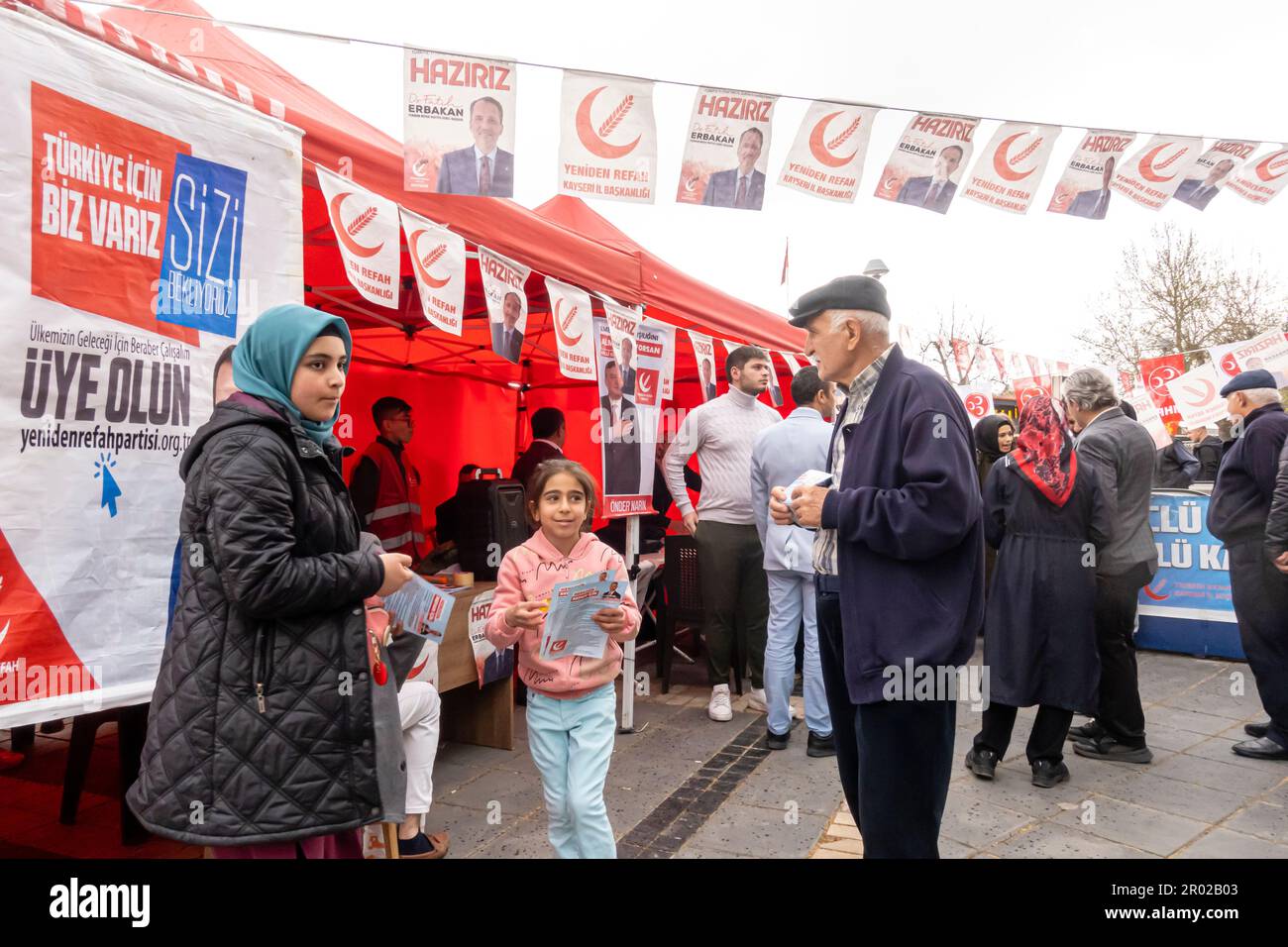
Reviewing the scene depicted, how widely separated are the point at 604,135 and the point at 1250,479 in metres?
4.24

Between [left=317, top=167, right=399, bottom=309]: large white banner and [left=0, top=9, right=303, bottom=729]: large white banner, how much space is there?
0.49 m

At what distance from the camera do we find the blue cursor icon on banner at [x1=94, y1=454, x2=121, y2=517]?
2.32m

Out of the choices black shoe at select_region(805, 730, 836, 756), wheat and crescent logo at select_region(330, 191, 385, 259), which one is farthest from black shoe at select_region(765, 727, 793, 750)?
wheat and crescent logo at select_region(330, 191, 385, 259)

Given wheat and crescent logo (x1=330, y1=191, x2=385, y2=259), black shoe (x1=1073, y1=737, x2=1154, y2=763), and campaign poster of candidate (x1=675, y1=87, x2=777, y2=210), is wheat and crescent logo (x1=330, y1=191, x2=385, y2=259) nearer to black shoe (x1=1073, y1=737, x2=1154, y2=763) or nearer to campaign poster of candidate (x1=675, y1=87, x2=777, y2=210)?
campaign poster of candidate (x1=675, y1=87, x2=777, y2=210)

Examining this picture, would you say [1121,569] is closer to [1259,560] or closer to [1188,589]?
[1259,560]

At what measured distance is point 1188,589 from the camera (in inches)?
280

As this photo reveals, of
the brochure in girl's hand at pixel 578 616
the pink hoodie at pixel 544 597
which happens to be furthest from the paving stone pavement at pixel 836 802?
the brochure in girl's hand at pixel 578 616

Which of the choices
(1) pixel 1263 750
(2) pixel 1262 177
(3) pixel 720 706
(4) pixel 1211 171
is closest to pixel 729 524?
(3) pixel 720 706

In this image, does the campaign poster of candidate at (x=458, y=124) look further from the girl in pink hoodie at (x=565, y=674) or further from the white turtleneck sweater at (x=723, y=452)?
the white turtleneck sweater at (x=723, y=452)

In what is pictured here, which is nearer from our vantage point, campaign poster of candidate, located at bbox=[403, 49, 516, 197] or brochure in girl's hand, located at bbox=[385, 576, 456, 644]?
brochure in girl's hand, located at bbox=[385, 576, 456, 644]

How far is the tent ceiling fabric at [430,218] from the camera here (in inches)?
138

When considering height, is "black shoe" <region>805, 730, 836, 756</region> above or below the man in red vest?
below

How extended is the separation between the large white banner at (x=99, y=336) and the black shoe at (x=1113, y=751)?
4721 millimetres
